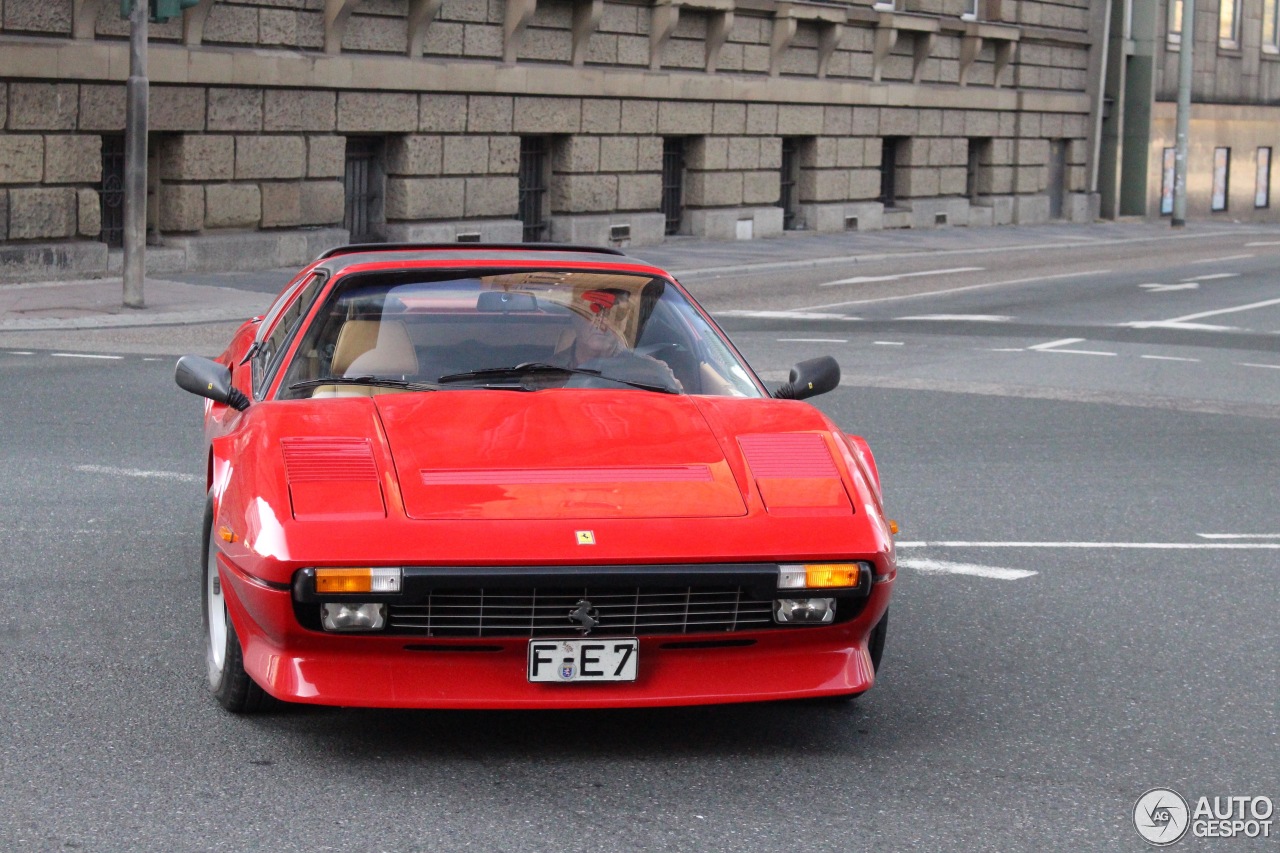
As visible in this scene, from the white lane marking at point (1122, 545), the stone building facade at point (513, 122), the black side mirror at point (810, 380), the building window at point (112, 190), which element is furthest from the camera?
the building window at point (112, 190)

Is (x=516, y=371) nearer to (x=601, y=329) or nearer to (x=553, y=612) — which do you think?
(x=601, y=329)

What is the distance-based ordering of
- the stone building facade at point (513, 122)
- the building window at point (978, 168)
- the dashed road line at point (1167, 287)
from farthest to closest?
the building window at point (978, 168)
the dashed road line at point (1167, 287)
the stone building facade at point (513, 122)

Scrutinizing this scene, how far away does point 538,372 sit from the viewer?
5.64 m

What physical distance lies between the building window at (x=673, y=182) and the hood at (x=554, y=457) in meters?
25.5

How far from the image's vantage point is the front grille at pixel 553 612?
4.45m

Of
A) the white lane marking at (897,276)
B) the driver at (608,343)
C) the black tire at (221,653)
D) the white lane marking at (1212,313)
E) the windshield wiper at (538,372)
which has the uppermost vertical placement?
the driver at (608,343)

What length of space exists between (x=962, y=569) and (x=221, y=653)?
3.22 m

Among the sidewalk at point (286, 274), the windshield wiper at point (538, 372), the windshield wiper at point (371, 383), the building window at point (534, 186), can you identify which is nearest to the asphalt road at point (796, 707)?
the windshield wiper at point (371, 383)

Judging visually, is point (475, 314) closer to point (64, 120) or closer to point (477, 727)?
point (477, 727)

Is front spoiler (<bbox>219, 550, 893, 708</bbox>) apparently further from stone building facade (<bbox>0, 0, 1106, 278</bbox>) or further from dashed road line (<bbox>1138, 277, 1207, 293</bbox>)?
dashed road line (<bbox>1138, 277, 1207, 293</bbox>)

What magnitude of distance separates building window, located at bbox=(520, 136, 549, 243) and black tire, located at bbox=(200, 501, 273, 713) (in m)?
22.4

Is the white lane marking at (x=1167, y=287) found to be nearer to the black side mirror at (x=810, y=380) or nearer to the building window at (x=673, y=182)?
the building window at (x=673, y=182)

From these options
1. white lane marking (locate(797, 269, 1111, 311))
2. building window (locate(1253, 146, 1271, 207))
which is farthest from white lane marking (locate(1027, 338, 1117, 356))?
building window (locate(1253, 146, 1271, 207))

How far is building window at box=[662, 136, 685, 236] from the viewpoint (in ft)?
101
